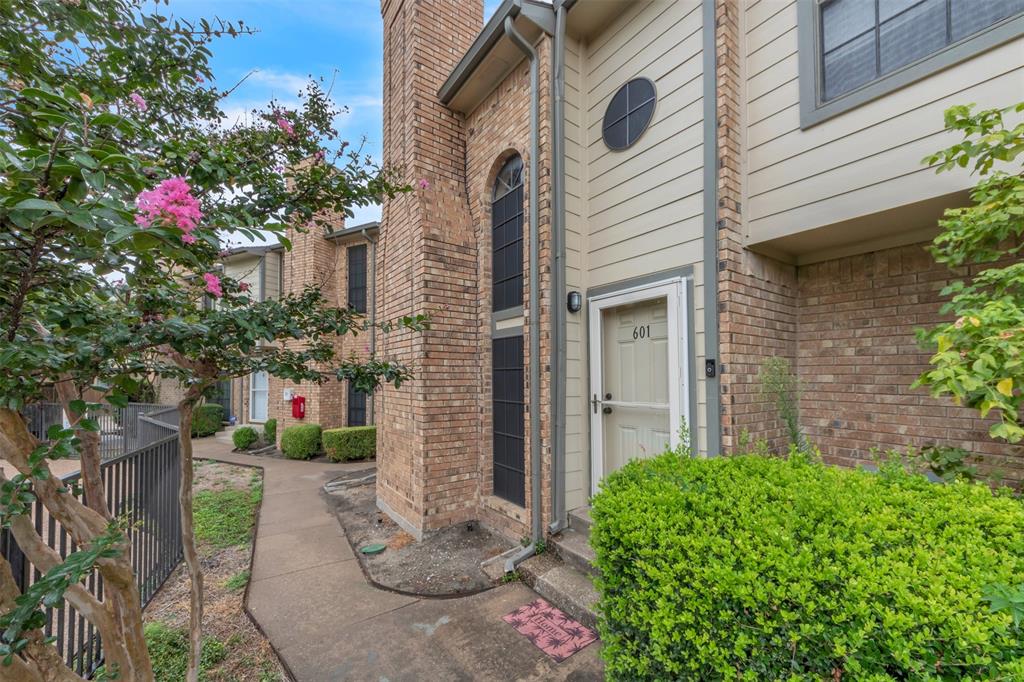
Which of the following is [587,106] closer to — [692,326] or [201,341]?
[692,326]

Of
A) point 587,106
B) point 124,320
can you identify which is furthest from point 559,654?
point 587,106

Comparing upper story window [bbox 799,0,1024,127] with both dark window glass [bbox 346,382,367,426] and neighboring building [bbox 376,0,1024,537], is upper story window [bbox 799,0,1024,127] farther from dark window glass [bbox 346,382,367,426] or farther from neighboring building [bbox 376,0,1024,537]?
dark window glass [bbox 346,382,367,426]

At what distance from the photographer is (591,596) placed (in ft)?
10.5

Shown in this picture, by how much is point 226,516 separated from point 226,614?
2719 millimetres

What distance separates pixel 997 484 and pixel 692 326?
1.99m

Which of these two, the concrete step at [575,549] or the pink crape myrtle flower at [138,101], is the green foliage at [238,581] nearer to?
the concrete step at [575,549]

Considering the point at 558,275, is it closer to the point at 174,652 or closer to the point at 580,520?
the point at 580,520

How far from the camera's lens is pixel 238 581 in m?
3.79

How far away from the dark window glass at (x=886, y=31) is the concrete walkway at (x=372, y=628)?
4307 millimetres

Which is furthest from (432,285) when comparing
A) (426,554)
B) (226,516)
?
(226,516)

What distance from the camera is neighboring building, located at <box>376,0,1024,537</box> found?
2.81 metres

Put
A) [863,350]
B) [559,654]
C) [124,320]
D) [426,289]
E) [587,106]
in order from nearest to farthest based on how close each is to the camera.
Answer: [124,320]
[559,654]
[863,350]
[587,106]
[426,289]

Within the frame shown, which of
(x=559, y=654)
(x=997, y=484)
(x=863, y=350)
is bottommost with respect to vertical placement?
(x=559, y=654)

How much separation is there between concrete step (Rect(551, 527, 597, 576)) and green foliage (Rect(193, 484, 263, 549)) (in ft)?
11.5
